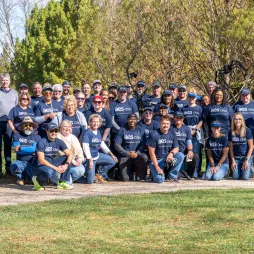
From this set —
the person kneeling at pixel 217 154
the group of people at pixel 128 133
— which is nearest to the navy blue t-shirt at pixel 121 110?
the group of people at pixel 128 133

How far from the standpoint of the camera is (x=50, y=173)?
11.6 metres

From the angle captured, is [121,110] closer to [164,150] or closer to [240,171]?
[164,150]

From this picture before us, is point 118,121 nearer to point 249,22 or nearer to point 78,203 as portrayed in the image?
point 78,203

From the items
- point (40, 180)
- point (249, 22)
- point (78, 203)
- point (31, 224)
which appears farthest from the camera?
point (249, 22)

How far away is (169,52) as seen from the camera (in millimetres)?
20906

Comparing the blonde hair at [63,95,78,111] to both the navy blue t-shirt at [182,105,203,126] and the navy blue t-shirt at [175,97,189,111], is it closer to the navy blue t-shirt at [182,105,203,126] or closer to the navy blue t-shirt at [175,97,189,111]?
the navy blue t-shirt at [175,97,189,111]

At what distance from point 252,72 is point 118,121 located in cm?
644

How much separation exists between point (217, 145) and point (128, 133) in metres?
1.87

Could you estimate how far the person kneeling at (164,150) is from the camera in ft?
42.5

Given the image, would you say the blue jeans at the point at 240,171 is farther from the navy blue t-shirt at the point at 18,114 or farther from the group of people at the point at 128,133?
the navy blue t-shirt at the point at 18,114

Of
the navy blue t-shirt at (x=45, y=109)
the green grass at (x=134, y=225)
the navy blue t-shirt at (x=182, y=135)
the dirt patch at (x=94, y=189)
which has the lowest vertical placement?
the green grass at (x=134, y=225)

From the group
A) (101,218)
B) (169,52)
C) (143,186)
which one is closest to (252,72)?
(169,52)

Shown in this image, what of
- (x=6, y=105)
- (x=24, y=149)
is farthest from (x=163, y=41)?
(x=24, y=149)

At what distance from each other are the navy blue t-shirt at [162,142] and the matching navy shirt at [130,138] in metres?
0.35
